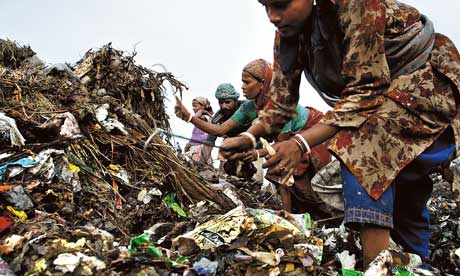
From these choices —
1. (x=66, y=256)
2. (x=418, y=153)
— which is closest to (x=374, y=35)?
(x=418, y=153)

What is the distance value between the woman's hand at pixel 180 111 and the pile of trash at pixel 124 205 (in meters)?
0.13

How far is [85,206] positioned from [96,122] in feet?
2.77

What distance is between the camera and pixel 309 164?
431 cm

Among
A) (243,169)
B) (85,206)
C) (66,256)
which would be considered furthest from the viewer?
(243,169)

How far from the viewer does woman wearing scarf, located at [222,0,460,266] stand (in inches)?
79.7

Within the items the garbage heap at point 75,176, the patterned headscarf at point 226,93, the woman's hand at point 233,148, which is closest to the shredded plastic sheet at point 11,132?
the garbage heap at point 75,176

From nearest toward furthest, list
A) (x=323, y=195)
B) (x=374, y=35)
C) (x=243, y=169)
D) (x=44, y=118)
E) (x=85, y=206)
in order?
1. (x=374, y=35)
2. (x=85, y=206)
3. (x=44, y=118)
4. (x=323, y=195)
5. (x=243, y=169)

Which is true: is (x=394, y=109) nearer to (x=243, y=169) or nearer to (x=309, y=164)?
(x=309, y=164)

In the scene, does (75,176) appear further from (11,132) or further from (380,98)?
(380,98)

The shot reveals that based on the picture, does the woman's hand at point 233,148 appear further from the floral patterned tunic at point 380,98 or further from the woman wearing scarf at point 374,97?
the floral patterned tunic at point 380,98

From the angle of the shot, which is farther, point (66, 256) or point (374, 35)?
point (374, 35)

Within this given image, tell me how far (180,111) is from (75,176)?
5.40ft

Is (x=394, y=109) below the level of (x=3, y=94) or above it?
below

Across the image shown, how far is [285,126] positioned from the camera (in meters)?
4.22
